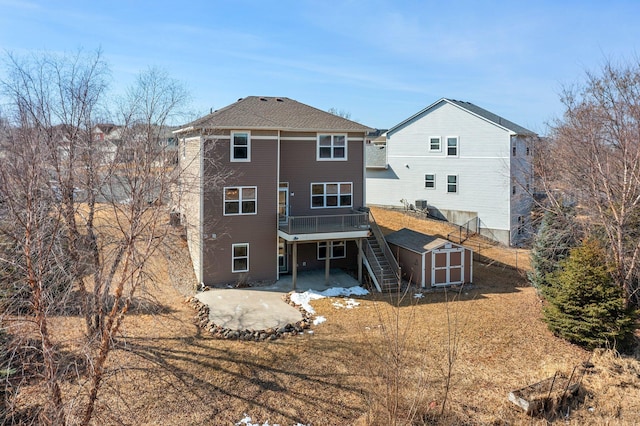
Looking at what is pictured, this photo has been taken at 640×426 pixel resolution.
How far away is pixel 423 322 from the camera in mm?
15219

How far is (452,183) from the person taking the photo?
31.7 m

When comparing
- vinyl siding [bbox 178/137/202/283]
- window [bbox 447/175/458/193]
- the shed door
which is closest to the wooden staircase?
the shed door

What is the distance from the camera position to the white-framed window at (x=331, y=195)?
69.5ft

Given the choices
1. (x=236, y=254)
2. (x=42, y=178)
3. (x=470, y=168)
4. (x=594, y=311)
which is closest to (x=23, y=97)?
(x=42, y=178)

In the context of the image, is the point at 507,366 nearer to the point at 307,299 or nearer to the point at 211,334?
the point at 307,299

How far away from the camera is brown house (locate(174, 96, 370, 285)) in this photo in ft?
60.7

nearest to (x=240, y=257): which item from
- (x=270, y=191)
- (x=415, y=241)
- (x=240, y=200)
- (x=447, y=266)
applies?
(x=240, y=200)

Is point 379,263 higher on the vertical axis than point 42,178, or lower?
lower

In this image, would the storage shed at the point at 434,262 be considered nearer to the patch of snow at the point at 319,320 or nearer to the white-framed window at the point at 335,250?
the white-framed window at the point at 335,250

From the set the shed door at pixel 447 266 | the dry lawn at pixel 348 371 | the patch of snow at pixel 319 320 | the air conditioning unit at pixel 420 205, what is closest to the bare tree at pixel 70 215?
the dry lawn at pixel 348 371

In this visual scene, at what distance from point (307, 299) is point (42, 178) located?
1052cm

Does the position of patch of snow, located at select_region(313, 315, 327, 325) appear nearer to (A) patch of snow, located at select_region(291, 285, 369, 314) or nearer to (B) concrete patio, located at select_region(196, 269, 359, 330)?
(B) concrete patio, located at select_region(196, 269, 359, 330)

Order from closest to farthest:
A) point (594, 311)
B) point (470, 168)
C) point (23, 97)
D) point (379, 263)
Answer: point (23, 97) < point (594, 311) < point (379, 263) < point (470, 168)

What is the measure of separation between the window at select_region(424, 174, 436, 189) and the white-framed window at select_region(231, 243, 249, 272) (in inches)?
714
